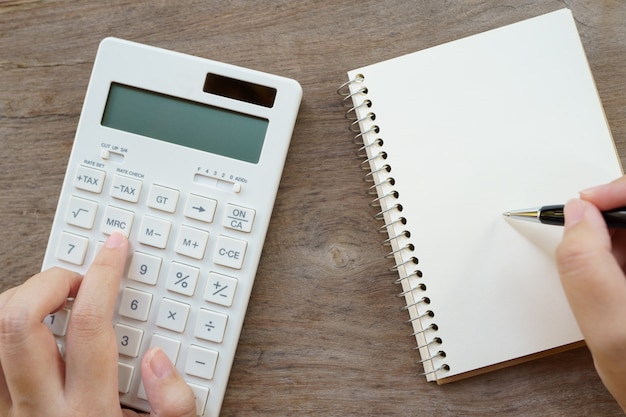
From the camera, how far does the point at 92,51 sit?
0.62m

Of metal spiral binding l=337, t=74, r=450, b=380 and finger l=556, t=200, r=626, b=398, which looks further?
metal spiral binding l=337, t=74, r=450, b=380

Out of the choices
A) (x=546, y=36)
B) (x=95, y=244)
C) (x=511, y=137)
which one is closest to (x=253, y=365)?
(x=95, y=244)

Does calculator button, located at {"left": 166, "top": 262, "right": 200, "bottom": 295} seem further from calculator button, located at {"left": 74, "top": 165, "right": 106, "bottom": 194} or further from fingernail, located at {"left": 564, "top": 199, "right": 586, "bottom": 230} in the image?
fingernail, located at {"left": 564, "top": 199, "right": 586, "bottom": 230}

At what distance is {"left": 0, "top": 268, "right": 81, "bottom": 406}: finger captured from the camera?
49 cm

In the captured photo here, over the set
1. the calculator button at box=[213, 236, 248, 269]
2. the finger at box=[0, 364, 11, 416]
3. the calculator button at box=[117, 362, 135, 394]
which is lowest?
the finger at box=[0, 364, 11, 416]

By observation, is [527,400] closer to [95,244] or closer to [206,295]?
[206,295]

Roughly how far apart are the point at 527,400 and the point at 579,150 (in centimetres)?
27

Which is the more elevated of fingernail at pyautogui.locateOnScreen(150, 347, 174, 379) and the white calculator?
the white calculator

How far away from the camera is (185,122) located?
1.88 feet

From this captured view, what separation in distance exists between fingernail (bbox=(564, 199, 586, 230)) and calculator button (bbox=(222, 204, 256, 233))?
0.30 metres

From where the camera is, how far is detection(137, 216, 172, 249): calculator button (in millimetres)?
556

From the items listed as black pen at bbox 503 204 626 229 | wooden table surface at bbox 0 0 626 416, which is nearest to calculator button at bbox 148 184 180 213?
wooden table surface at bbox 0 0 626 416

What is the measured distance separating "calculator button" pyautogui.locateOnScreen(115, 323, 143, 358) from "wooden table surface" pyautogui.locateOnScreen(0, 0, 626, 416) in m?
0.11

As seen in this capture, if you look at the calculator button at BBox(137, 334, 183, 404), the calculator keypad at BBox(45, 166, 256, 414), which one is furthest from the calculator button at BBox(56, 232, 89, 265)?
the calculator button at BBox(137, 334, 183, 404)
